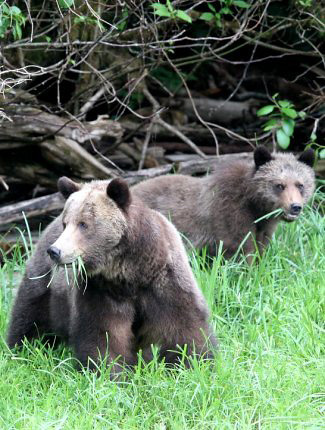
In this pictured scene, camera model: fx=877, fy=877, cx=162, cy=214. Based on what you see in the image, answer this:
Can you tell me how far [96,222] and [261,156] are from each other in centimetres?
310

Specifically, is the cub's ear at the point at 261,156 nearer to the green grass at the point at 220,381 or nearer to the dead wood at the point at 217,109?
the green grass at the point at 220,381

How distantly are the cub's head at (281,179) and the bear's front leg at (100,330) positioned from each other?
2798 millimetres

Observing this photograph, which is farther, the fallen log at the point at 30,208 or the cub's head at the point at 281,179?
the fallen log at the point at 30,208

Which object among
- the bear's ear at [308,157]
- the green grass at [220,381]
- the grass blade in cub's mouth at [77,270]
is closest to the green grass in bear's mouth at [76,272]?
the grass blade in cub's mouth at [77,270]

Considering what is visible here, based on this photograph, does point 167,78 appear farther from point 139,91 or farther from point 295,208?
point 295,208

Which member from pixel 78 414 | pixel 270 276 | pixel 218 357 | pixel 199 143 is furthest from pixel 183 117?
pixel 78 414

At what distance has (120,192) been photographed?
17.6ft

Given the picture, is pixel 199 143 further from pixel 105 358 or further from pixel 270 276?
pixel 105 358

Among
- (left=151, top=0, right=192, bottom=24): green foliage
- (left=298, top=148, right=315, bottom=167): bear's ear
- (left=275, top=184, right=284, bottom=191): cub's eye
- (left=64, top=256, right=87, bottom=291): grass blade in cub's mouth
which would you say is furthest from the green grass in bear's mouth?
(left=298, top=148, right=315, bottom=167): bear's ear

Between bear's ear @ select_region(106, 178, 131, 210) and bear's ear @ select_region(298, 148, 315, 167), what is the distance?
317 centimetres

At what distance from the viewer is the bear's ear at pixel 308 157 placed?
8.16 metres

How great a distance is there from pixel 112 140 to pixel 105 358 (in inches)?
188

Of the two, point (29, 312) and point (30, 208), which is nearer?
point (29, 312)

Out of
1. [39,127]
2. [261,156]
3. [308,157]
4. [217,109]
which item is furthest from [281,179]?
[217,109]
